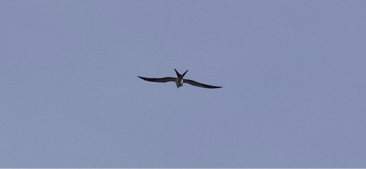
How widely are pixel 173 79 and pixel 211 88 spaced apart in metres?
8.38

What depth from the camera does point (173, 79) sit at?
8350 centimetres

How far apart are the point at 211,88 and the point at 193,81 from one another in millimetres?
3797

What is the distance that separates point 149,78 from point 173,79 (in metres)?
3.75

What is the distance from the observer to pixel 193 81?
87062mm

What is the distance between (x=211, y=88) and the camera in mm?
89250

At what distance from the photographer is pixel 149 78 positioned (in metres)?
84.4

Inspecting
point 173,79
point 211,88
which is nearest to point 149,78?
point 173,79

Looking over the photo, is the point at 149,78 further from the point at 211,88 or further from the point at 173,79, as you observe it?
the point at 211,88

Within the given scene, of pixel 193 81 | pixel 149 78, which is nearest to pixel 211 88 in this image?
pixel 193 81

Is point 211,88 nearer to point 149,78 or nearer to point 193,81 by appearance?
point 193,81

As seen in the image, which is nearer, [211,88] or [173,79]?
[173,79]

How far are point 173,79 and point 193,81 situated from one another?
469 cm

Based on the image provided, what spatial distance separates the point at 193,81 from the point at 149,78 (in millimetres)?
7176
